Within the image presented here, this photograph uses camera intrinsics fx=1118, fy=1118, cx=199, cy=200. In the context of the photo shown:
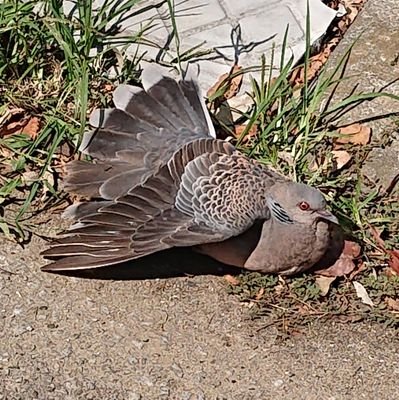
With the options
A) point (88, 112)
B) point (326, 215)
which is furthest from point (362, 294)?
point (88, 112)

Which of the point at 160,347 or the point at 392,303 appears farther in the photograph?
the point at 392,303

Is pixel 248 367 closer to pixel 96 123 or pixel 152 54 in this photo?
pixel 96 123

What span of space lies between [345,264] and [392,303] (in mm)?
236

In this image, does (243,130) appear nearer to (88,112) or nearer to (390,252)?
(88,112)

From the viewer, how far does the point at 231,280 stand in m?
4.29

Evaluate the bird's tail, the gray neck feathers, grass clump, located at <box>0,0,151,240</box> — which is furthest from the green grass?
the gray neck feathers

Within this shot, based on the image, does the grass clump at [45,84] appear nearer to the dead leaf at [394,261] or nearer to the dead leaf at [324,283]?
the dead leaf at [324,283]

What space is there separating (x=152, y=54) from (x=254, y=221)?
4.00 ft

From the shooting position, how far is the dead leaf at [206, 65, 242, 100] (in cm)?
490

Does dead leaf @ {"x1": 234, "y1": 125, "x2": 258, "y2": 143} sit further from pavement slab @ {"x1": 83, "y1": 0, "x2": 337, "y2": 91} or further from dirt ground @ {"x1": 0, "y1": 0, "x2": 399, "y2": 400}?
dirt ground @ {"x1": 0, "y1": 0, "x2": 399, "y2": 400}

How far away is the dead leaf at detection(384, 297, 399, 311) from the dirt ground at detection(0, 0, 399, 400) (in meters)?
0.12

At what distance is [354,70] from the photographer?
5.14 meters

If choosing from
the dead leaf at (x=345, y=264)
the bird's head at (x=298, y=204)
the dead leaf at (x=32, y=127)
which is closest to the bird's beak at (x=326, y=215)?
the bird's head at (x=298, y=204)

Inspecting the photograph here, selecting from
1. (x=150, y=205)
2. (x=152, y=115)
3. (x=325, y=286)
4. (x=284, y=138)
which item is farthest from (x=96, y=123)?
(x=325, y=286)
